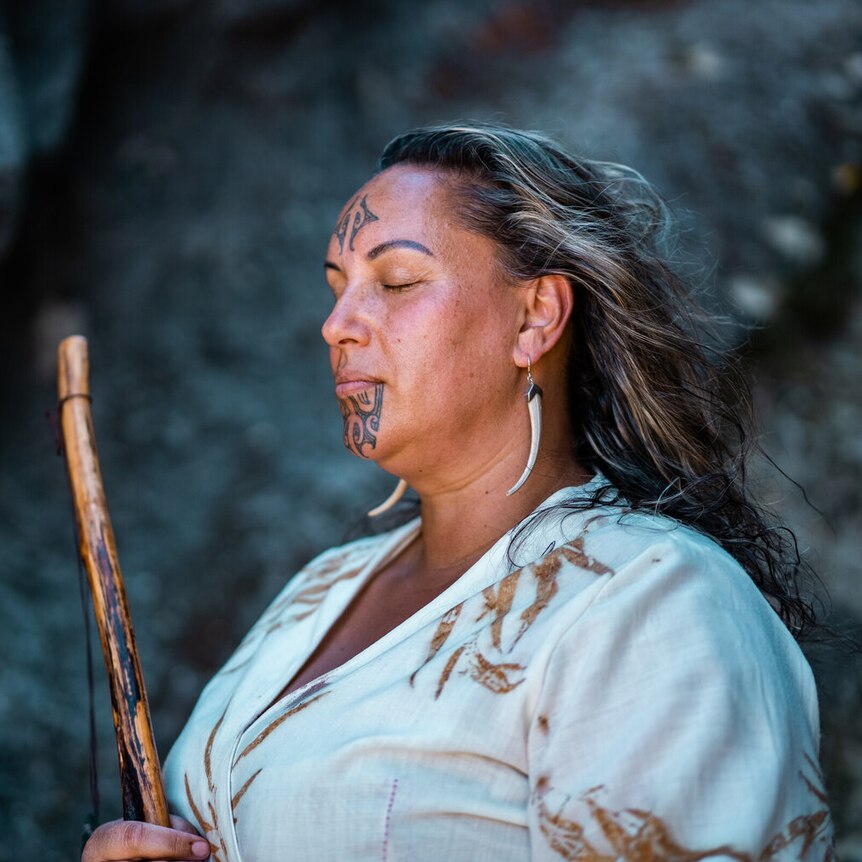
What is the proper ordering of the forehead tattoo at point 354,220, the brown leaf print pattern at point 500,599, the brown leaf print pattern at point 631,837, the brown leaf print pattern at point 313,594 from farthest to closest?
the brown leaf print pattern at point 313,594 → the forehead tattoo at point 354,220 → the brown leaf print pattern at point 500,599 → the brown leaf print pattern at point 631,837

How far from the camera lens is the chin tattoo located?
1887 millimetres

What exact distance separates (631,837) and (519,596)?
432mm

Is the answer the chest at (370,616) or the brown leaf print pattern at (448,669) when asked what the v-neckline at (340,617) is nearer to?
the chest at (370,616)

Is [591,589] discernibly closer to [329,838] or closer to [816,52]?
[329,838]

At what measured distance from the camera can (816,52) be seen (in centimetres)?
513

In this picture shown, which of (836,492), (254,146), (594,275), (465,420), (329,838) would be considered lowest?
(836,492)

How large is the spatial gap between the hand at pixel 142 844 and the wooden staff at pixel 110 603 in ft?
0.24

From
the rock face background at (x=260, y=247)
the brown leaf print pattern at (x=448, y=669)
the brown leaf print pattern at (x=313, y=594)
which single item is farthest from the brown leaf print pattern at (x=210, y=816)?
the rock face background at (x=260, y=247)

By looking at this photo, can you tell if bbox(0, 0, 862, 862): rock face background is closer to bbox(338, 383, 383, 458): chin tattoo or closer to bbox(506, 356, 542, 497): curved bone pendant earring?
bbox(506, 356, 542, 497): curved bone pendant earring

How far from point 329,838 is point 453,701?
11.2 inches

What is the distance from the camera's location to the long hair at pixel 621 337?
195 centimetres

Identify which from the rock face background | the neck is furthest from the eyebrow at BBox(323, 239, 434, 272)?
the rock face background

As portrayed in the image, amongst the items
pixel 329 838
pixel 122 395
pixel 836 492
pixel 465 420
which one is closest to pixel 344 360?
pixel 465 420

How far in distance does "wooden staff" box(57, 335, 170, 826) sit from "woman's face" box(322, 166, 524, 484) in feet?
1.76
